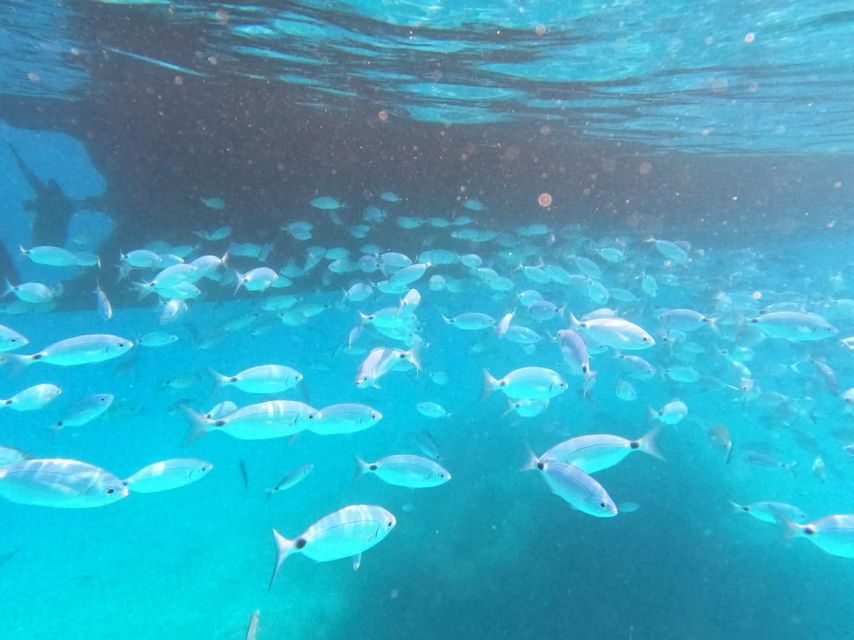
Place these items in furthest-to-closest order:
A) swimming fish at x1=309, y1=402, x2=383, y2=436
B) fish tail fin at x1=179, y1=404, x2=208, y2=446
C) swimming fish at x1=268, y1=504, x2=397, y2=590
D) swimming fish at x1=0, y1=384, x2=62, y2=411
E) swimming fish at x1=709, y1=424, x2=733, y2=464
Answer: swimming fish at x1=709, y1=424, x2=733, y2=464, swimming fish at x1=0, y1=384, x2=62, y2=411, swimming fish at x1=309, y1=402, x2=383, y2=436, fish tail fin at x1=179, y1=404, x2=208, y2=446, swimming fish at x1=268, y1=504, x2=397, y2=590

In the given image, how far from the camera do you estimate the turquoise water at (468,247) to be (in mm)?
9430

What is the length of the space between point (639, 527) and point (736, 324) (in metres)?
5.49

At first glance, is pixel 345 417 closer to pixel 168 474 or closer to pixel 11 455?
pixel 168 474

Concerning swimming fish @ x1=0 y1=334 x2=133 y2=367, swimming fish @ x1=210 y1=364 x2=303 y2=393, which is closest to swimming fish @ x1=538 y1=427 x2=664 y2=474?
swimming fish @ x1=210 y1=364 x2=303 y2=393

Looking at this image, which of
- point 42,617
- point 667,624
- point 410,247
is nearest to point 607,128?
point 410,247

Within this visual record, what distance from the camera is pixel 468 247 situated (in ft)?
60.8

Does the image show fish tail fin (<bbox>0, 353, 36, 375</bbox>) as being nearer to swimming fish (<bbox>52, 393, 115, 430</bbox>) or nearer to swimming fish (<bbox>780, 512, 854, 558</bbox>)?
swimming fish (<bbox>52, 393, 115, 430</bbox>)

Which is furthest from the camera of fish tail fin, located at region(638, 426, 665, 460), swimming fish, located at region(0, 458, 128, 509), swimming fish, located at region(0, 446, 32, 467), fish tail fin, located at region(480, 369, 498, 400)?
fish tail fin, located at region(480, 369, 498, 400)

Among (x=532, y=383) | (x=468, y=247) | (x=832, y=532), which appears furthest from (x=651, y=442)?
(x=468, y=247)

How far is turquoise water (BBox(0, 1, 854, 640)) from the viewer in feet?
30.9

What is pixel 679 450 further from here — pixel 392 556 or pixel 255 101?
pixel 255 101

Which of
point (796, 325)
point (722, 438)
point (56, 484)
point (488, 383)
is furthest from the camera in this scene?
point (722, 438)

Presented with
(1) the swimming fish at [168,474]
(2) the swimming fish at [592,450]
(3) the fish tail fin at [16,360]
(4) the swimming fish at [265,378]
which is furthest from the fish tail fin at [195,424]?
(2) the swimming fish at [592,450]

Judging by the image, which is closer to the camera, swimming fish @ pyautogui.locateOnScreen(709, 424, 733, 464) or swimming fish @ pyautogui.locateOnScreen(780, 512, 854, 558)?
swimming fish @ pyautogui.locateOnScreen(780, 512, 854, 558)
